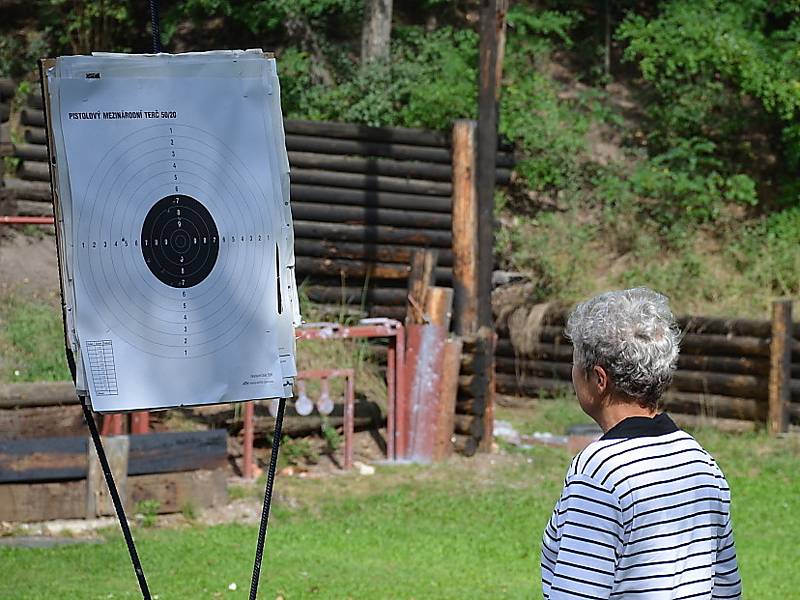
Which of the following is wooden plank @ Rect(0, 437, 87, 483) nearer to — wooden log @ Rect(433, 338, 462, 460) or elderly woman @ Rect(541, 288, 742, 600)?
wooden log @ Rect(433, 338, 462, 460)

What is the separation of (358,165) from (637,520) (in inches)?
403

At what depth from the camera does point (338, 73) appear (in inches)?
598

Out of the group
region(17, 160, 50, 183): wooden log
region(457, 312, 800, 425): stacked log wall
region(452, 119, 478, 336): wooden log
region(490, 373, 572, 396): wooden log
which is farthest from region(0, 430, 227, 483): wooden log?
region(17, 160, 50, 183): wooden log

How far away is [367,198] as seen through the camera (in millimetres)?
12172

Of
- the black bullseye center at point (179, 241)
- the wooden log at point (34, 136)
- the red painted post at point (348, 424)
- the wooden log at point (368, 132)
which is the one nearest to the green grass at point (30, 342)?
the red painted post at point (348, 424)

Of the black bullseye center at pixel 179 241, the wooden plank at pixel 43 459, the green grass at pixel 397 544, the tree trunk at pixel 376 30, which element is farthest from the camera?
the tree trunk at pixel 376 30

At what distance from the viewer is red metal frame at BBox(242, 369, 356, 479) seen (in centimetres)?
790

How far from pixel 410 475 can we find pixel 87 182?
217 inches

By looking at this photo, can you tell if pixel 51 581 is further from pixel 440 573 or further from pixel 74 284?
pixel 74 284

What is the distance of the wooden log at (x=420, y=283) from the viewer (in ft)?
29.4

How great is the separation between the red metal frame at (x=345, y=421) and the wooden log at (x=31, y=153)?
4950 mm

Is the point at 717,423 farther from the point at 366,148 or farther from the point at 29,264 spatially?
the point at 29,264

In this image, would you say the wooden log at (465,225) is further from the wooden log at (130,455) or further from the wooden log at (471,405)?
the wooden log at (130,455)

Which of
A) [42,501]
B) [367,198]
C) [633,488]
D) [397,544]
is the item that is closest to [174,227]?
[633,488]
